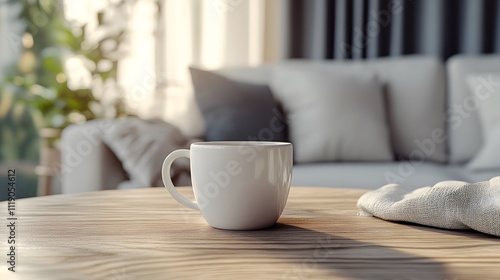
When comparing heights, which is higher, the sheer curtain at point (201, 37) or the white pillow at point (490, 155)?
the sheer curtain at point (201, 37)

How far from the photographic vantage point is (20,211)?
0.80 m

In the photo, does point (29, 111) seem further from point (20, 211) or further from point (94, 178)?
point (20, 211)

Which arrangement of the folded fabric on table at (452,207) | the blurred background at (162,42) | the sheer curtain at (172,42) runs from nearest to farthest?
the folded fabric on table at (452,207), the blurred background at (162,42), the sheer curtain at (172,42)

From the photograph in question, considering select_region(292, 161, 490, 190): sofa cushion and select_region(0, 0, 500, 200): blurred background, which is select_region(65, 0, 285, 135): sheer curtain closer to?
select_region(0, 0, 500, 200): blurred background

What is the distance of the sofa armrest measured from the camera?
1.86 metres

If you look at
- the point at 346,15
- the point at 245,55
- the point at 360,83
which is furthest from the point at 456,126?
the point at 245,55

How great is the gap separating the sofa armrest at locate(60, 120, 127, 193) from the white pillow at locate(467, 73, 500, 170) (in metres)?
1.26

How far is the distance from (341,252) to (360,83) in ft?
5.79

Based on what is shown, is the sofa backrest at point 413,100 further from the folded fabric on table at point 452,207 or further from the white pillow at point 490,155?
the folded fabric on table at point 452,207
